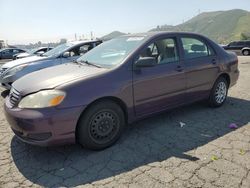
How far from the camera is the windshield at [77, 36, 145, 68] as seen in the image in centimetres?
398

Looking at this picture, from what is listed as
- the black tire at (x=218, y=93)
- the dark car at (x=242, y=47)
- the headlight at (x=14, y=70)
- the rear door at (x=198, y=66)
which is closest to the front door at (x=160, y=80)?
the rear door at (x=198, y=66)

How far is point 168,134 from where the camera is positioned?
165 inches

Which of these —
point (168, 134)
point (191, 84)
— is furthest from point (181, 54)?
point (168, 134)

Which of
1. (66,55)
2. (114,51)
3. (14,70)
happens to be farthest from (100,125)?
(66,55)

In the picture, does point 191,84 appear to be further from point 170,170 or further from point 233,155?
point 170,170

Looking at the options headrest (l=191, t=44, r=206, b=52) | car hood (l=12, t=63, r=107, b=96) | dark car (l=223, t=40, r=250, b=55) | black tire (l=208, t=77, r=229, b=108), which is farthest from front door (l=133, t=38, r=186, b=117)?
dark car (l=223, t=40, r=250, b=55)

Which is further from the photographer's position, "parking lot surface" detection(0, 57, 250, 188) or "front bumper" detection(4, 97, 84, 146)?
"front bumper" detection(4, 97, 84, 146)

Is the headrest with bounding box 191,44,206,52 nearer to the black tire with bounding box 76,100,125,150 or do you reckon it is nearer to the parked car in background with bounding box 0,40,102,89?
the black tire with bounding box 76,100,125,150

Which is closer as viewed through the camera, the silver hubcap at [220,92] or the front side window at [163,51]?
the front side window at [163,51]

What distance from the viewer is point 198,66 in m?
4.82

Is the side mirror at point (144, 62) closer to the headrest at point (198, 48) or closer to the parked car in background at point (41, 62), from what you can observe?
the headrest at point (198, 48)

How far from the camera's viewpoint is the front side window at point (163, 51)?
14.1ft

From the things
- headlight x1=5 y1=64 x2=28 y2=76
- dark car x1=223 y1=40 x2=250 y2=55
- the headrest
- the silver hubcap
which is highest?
the headrest

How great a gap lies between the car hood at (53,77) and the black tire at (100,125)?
49 cm
